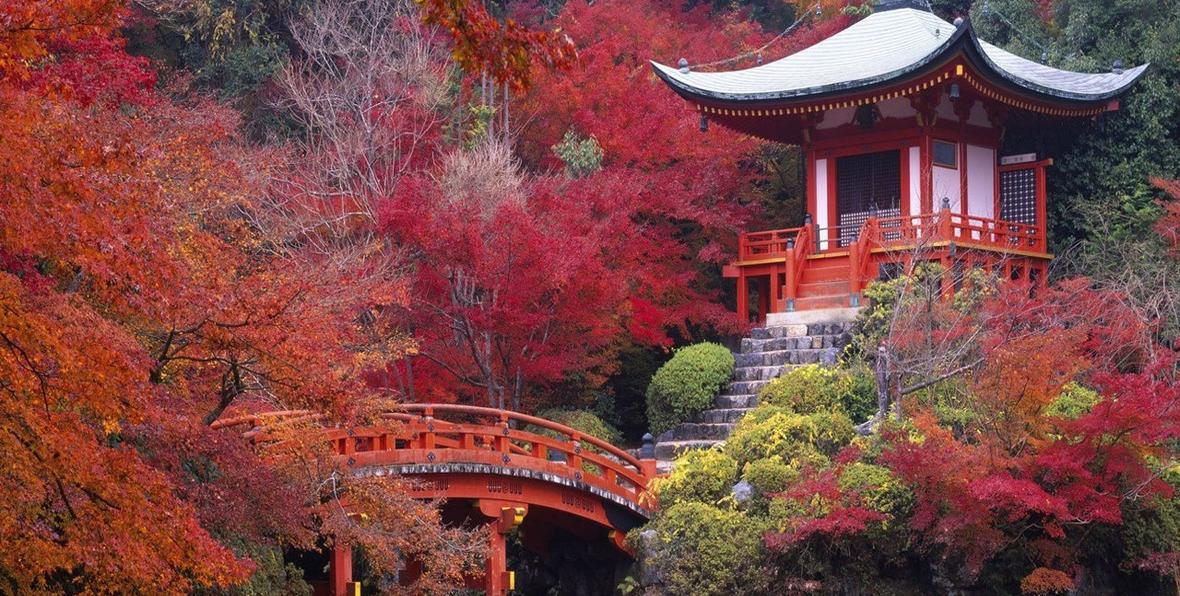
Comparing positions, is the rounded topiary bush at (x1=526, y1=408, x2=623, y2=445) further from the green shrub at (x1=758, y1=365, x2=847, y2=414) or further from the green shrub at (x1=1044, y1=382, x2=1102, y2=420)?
the green shrub at (x1=1044, y1=382, x2=1102, y2=420)

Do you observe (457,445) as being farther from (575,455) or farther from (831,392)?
(831,392)

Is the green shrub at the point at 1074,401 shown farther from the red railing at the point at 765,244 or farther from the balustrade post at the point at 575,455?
the red railing at the point at 765,244

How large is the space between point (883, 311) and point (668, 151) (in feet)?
16.6

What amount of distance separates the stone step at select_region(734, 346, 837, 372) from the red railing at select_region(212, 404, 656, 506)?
9.27 ft

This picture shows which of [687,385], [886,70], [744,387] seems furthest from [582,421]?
[886,70]

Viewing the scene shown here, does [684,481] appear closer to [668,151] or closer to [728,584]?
[728,584]

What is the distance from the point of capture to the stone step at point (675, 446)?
19094mm

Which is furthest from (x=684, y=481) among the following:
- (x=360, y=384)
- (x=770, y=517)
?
(x=360, y=384)

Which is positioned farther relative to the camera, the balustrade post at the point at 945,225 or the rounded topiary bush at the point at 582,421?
the balustrade post at the point at 945,225

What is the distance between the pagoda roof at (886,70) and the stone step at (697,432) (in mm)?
5043

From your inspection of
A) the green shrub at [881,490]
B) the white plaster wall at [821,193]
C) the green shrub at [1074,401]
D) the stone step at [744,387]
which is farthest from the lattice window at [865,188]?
the green shrub at [881,490]

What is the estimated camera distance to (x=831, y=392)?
1833cm

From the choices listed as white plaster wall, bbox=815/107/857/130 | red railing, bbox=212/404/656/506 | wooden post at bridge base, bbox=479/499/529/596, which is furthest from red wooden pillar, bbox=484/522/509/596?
white plaster wall, bbox=815/107/857/130

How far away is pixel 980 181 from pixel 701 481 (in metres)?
8.57
